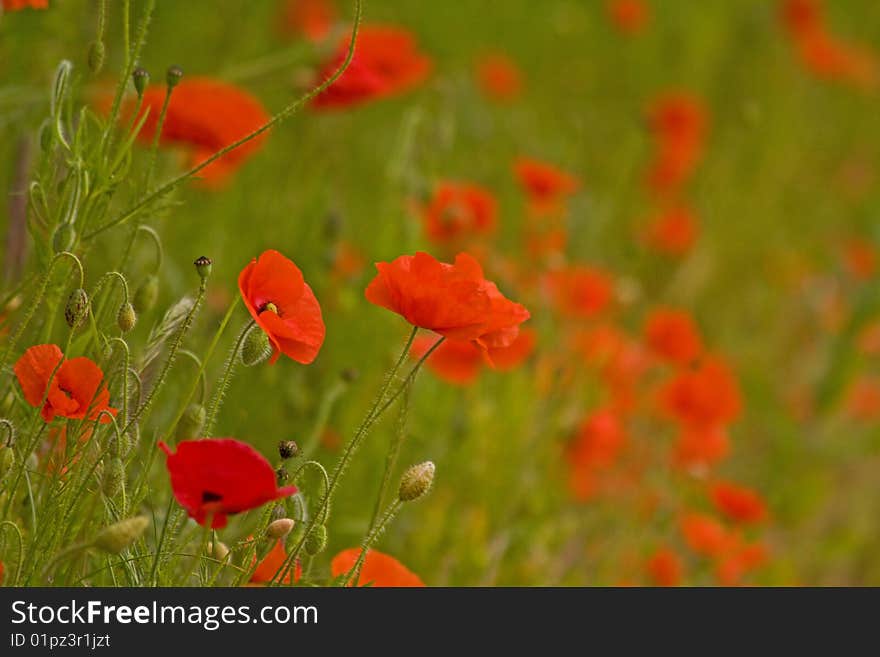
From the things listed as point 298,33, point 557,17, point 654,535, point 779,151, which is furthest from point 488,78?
point 654,535

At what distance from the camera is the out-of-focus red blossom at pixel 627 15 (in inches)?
143

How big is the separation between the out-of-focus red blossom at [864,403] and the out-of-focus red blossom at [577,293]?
1.18 metres

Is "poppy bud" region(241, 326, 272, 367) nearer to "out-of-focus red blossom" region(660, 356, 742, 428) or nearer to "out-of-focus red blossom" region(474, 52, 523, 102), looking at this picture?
"out-of-focus red blossom" region(660, 356, 742, 428)

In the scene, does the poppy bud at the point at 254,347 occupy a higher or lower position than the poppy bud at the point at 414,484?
higher

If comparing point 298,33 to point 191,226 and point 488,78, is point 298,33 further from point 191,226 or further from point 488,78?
point 191,226

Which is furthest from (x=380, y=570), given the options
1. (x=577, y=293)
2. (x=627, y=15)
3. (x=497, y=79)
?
(x=627, y=15)

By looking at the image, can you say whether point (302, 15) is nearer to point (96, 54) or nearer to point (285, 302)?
point (96, 54)

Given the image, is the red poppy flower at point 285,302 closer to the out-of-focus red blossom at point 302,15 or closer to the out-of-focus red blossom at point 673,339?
the out-of-focus red blossom at point 673,339

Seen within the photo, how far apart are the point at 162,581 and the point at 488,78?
2628 mm

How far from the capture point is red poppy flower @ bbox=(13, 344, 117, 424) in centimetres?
99

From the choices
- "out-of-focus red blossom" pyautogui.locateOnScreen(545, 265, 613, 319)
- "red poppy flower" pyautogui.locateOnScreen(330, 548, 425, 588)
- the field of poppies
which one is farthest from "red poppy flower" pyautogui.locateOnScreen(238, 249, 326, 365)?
"out-of-focus red blossom" pyautogui.locateOnScreen(545, 265, 613, 319)

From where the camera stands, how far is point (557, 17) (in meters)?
3.56

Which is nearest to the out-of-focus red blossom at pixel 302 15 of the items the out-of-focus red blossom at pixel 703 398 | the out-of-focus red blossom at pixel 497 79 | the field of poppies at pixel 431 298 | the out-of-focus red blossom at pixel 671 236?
the field of poppies at pixel 431 298

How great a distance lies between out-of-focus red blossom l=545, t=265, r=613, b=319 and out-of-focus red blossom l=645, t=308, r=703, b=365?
0.13 m
